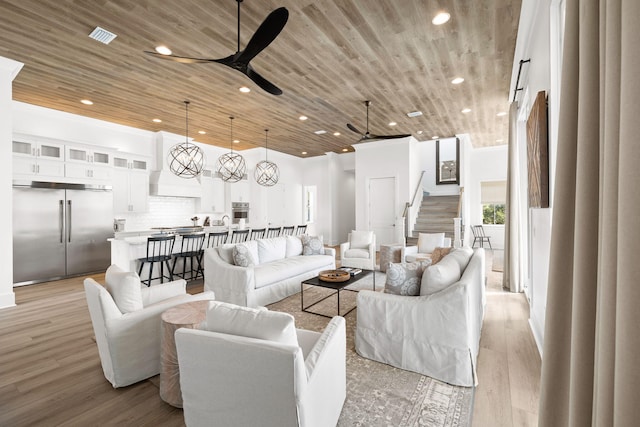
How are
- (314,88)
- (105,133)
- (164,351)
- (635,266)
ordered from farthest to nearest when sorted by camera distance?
(105,133), (314,88), (164,351), (635,266)

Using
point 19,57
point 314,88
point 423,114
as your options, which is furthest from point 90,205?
point 423,114

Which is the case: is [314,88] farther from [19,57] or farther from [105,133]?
[105,133]

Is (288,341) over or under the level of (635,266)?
under

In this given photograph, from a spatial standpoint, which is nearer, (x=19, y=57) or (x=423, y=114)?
(x=19, y=57)

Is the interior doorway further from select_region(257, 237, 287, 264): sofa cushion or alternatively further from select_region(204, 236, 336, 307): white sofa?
select_region(257, 237, 287, 264): sofa cushion

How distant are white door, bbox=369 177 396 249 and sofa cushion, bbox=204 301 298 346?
7178mm

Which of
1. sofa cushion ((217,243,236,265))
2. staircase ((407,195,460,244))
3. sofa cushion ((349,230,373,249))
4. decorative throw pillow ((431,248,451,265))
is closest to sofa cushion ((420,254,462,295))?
decorative throw pillow ((431,248,451,265))

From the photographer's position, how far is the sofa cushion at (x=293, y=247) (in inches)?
204

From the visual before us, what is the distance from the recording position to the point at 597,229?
0.75m

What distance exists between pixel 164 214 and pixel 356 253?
516 centimetres

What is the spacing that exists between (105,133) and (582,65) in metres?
7.88

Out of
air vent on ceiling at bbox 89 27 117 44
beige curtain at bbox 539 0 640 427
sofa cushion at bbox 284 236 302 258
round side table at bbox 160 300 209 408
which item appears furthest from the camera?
sofa cushion at bbox 284 236 302 258

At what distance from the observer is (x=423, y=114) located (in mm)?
6195

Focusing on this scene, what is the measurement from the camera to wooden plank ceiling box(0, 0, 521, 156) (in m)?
2.91
